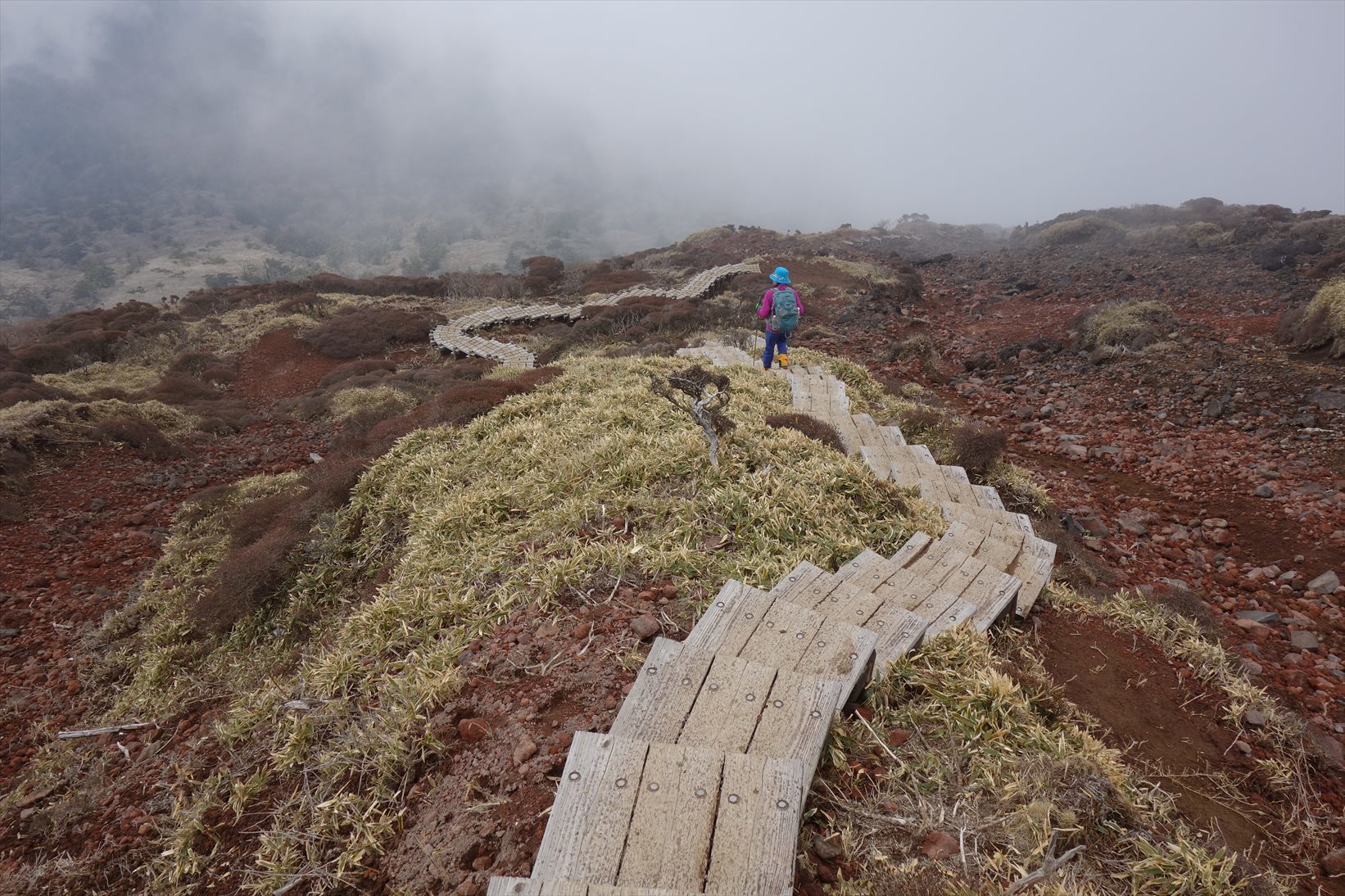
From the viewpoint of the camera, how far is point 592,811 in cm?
203

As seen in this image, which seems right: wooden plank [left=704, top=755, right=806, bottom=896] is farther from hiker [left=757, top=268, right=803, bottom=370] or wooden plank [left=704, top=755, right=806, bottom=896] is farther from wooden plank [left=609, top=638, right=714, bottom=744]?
hiker [left=757, top=268, right=803, bottom=370]

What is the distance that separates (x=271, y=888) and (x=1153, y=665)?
5432 millimetres

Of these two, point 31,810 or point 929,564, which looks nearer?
point 31,810

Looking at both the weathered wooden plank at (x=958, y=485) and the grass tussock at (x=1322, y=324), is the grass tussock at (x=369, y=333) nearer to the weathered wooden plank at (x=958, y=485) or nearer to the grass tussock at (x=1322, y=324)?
the weathered wooden plank at (x=958, y=485)

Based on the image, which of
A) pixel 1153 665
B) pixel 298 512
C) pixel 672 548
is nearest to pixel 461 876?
pixel 672 548

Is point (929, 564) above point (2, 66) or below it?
below

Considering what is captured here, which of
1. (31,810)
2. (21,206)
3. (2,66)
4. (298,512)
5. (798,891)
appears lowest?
(31,810)

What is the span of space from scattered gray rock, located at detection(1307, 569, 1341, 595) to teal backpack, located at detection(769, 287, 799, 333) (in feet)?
23.3

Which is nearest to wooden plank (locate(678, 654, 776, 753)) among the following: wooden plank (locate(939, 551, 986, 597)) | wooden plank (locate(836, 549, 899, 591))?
wooden plank (locate(836, 549, 899, 591))

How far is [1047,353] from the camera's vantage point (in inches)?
547

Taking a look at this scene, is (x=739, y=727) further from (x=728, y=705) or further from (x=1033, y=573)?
(x=1033, y=573)

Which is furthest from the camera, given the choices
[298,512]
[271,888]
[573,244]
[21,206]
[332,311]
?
[573,244]

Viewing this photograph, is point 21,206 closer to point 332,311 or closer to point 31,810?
point 332,311

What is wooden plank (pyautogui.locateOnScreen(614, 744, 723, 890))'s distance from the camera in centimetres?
188
